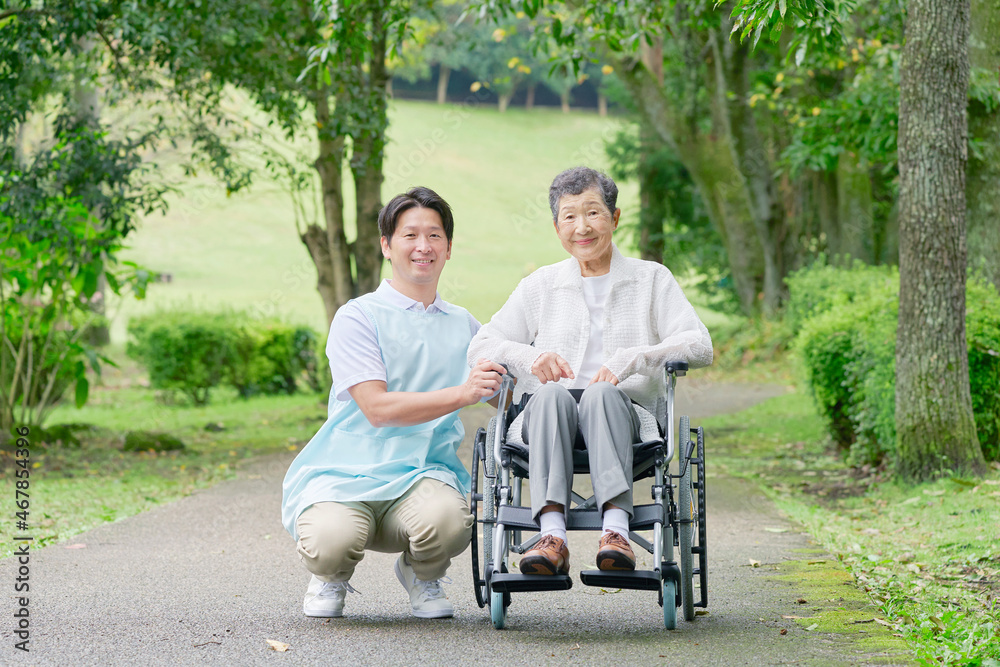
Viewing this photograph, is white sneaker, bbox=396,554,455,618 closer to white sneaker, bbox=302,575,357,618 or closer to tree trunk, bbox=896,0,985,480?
white sneaker, bbox=302,575,357,618

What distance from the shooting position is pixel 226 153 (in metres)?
9.20

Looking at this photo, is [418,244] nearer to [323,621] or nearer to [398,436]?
[398,436]

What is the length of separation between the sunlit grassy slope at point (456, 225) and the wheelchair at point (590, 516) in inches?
801

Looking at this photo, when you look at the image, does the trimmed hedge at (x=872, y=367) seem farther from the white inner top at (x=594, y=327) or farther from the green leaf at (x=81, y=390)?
the green leaf at (x=81, y=390)

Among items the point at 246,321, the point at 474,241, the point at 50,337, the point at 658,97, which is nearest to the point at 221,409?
the point at 246,321

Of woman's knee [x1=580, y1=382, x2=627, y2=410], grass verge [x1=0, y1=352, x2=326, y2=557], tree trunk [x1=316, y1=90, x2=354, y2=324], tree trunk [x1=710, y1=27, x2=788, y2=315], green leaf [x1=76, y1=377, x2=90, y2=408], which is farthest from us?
tree trunk [x1=710, y1=27, x2=788, y2=315]

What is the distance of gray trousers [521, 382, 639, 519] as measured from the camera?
3453 mm

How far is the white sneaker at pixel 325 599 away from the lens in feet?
12.7

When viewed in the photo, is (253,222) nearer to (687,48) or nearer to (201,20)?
(687,48)

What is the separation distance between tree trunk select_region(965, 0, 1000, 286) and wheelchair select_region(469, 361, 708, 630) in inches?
201

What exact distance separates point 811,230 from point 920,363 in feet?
39.2

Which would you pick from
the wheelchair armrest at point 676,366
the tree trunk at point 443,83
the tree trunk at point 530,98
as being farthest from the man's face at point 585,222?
the tree trunk at point 530,98

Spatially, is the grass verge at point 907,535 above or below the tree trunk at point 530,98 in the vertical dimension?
below

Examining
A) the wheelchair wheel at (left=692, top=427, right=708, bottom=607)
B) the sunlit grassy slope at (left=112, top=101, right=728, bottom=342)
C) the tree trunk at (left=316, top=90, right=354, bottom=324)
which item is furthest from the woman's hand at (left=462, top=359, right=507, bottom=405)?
the sunlit grassy slope at (left=112, top=101, right=728, bottom=342)
